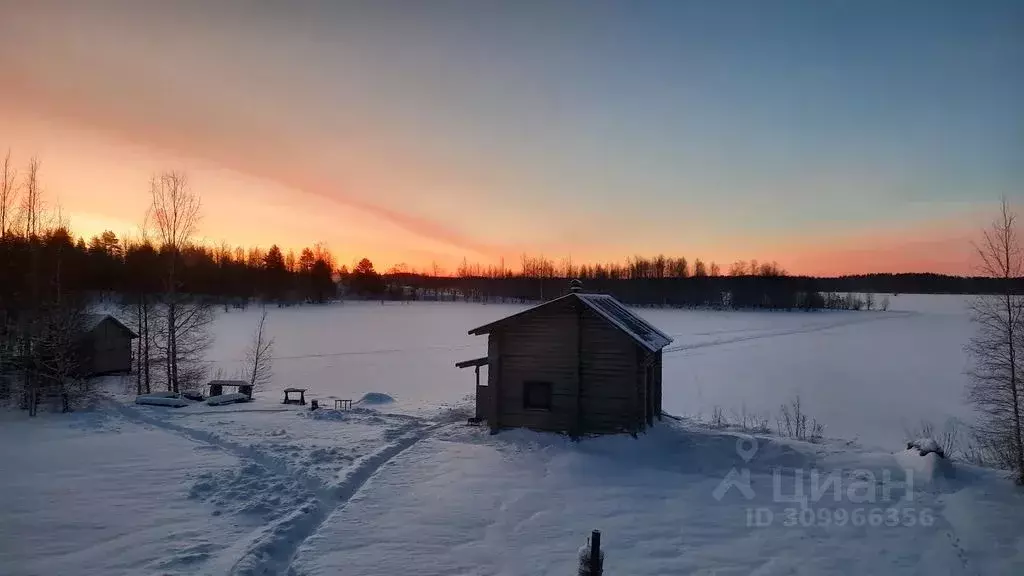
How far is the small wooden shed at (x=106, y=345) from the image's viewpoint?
32406 mm

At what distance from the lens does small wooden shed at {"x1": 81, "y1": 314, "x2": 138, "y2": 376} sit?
32406 mm

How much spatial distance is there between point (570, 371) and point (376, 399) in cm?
1297

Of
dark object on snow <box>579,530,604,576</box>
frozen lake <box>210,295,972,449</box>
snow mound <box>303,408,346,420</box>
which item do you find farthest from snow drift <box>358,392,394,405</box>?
dark object on snow <box>579,530,604,576</box>

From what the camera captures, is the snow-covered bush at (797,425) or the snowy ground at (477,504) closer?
the snowy ground at (477,504)

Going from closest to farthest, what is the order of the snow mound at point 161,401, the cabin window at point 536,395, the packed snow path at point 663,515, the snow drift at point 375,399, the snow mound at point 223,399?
the packed snow path at point 663,515
the cabin window at point 536,395
the snow mound at point 161,401
the snow mound at point 223,399
the snow drift at point 375,399

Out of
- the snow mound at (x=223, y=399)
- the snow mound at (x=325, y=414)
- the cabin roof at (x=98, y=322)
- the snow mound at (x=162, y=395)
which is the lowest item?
the snow mound at (x=325, y=414)

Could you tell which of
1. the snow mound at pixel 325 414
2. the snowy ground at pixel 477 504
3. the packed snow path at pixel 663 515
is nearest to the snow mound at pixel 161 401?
the snowy ground at pixel 477 504

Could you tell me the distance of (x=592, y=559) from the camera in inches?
292

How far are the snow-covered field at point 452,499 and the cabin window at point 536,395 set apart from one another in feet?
3.45

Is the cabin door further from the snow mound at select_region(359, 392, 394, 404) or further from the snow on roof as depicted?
the snow mound at select_region(359, 392, 394, 404)

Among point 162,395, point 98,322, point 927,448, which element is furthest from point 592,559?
point 98,322

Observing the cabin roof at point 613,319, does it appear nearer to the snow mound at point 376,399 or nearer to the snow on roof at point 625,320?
the snow on roof at point 625,320

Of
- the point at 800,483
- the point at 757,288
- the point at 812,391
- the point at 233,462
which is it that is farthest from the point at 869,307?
the point at 233,462

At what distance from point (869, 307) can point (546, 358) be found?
14561 cm
